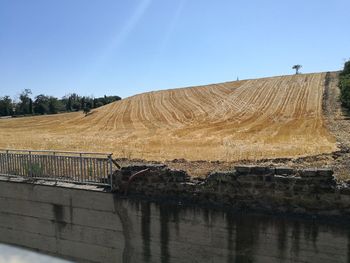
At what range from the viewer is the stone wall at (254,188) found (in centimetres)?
886

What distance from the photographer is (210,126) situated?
36.4 meters

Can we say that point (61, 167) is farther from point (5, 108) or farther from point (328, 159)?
point (5, 108)

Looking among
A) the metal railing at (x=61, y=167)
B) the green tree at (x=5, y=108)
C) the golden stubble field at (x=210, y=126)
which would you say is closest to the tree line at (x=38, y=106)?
the green tree at (x=5, y=108)

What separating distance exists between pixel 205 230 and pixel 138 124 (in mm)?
33493

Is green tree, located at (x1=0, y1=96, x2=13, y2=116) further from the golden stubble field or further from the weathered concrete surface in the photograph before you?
the weathered concrete surface

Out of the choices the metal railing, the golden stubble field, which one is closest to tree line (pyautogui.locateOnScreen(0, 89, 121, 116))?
the golden stubble field

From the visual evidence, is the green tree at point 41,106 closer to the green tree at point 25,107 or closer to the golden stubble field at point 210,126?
the green tree at point 25,107

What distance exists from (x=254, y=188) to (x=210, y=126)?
26.9 metres

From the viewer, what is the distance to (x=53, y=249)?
12742 mm

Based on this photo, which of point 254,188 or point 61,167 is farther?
point 61,167

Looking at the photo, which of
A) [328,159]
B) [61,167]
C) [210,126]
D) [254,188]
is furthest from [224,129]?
[254,188]

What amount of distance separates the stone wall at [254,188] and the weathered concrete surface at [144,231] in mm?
392

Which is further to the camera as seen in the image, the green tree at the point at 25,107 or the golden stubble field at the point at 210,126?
the green tree at the point at 25,107

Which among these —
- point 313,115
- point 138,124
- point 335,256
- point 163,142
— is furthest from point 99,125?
point 335,256
